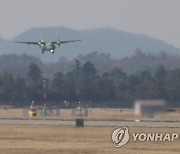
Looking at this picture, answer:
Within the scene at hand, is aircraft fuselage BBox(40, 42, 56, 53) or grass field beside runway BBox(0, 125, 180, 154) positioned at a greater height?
aircraft fuselage BBox(40, 42, 56, 53)

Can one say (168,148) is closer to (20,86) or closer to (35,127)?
(35,127)

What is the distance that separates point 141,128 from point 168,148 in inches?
919

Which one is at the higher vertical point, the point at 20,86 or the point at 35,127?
the point at 20,86

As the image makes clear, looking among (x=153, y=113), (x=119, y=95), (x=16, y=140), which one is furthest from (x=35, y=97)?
(x=153, y=113)

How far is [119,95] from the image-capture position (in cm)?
17088
